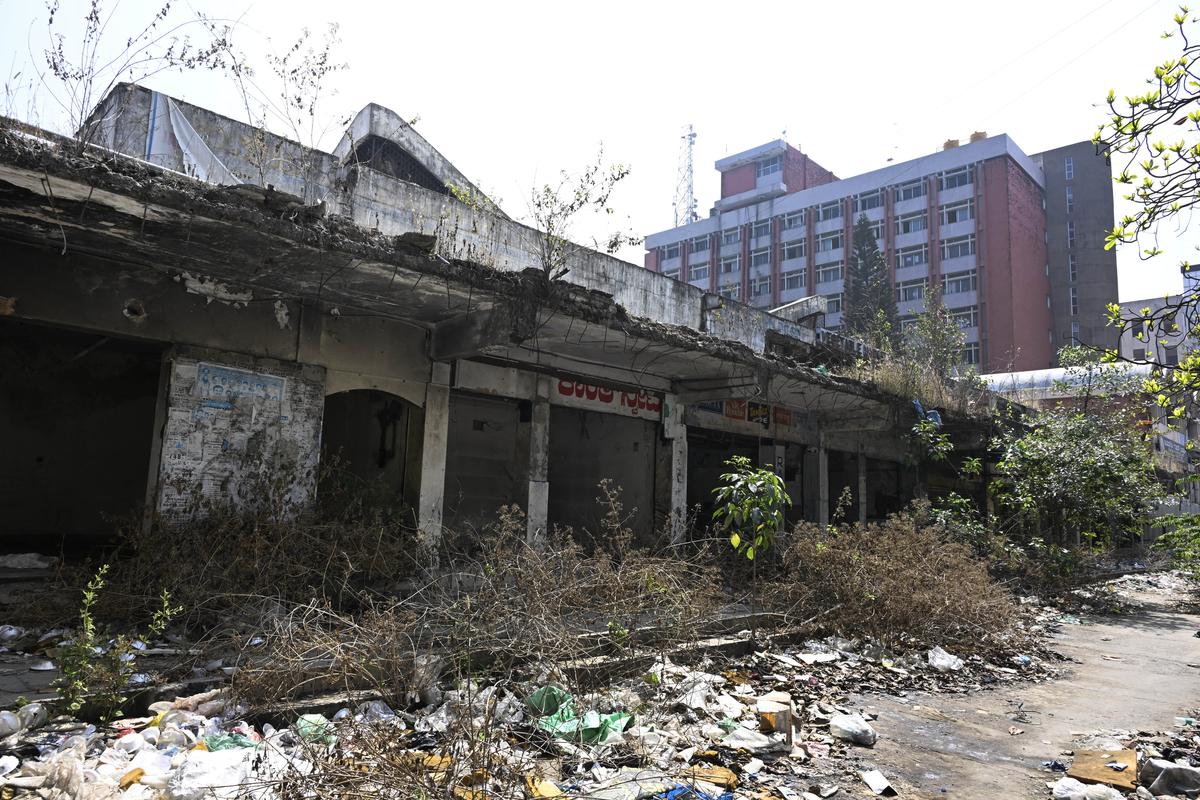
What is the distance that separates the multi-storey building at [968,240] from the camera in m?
44.8

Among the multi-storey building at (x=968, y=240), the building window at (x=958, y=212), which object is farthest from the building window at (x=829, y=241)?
the building window at (x=958, y=212)

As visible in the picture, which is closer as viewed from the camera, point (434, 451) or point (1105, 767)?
point (1105, 767)

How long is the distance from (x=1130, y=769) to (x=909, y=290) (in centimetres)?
4858

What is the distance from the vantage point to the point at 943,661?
7367 millimetres

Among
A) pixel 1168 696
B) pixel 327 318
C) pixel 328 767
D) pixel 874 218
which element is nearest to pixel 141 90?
pixel 327 318

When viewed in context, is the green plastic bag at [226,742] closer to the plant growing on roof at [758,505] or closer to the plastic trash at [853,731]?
the plastic trash at [853,731]

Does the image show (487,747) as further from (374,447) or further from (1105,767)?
(374,447)

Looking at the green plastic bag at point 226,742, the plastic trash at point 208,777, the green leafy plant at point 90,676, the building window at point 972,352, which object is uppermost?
the building window at point 972,352

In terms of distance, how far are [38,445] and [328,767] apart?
10165mm

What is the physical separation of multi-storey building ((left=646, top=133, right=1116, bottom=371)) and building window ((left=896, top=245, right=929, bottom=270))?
67 mm

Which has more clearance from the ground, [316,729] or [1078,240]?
[1078,240]

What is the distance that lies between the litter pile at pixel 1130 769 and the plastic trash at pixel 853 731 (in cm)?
106

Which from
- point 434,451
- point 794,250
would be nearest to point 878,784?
point 434,451

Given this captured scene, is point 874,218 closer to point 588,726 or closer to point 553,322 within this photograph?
point 553,322
